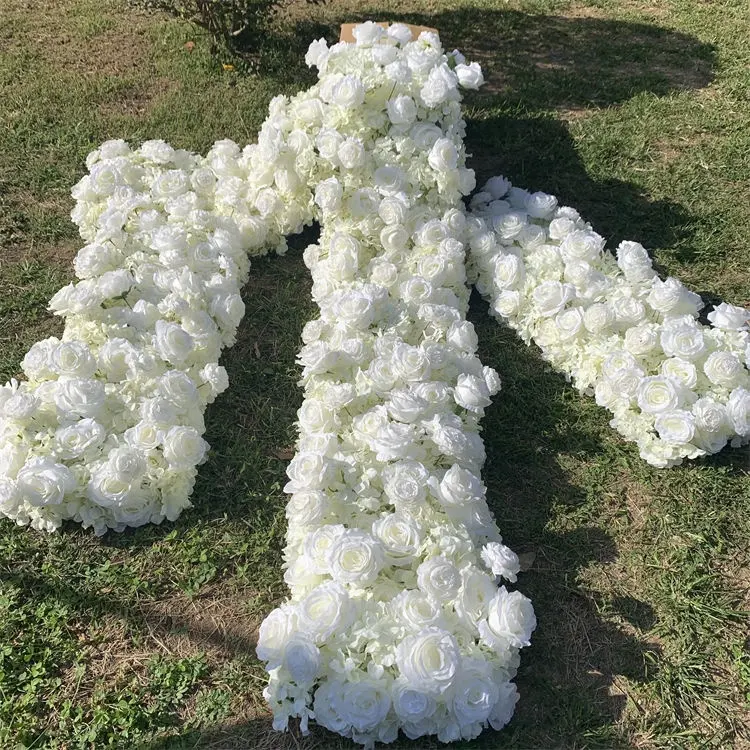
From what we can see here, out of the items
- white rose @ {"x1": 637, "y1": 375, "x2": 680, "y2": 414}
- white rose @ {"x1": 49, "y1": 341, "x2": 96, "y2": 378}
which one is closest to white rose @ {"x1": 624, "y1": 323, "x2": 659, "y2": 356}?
white rose @ {"x1": 637, "y1": 375, "x2": 680, "y2": 414}

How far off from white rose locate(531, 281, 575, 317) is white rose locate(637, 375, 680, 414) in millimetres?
649

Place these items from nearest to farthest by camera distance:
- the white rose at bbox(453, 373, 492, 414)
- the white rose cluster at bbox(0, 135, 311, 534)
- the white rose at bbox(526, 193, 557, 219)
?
the white rose cluster at bbox(0, 135, 311, 534) → the white rose at bbox(453, 373, 492, 414) → the white rose at bbox(526, 193, 557, 219)

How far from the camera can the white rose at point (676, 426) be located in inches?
123

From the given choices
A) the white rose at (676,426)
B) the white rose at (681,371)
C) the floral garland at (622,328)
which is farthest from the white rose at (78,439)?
the white rose at (681,371)

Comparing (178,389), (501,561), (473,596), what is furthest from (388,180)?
(473,596)

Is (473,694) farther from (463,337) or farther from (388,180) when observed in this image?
(388,180)

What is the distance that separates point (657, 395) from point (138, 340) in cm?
252

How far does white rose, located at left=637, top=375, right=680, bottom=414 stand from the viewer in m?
3.17

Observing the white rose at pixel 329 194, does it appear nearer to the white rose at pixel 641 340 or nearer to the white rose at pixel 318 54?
the white rose at pixel 318 54

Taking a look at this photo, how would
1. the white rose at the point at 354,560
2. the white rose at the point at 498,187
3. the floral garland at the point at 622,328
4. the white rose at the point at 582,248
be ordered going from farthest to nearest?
the white rose at the point at 498,187
the white rose at the point at 582,248
the floral garland at the point at 622,328
the white rose at the point at 354,560

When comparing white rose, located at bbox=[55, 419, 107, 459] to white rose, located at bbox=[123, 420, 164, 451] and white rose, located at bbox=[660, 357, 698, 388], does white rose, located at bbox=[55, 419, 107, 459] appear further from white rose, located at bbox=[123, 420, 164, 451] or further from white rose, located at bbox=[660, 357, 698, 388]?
white rose, located at bbox=[660, 357, 698, 388]

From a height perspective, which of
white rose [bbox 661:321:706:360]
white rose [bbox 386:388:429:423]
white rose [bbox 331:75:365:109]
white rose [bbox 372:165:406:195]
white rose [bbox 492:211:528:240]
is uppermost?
white rose [bbox 331:75:365:109]

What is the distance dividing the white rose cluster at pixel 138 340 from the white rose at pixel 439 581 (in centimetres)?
117

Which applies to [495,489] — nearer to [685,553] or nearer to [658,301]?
[685,553]
